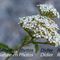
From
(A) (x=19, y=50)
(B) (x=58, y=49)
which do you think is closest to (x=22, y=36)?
(A) (x=19, y=50)

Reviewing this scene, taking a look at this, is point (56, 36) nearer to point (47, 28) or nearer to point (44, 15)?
point (47, 28)

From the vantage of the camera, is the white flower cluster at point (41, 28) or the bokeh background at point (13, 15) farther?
the bokeh background at point (13, 15)

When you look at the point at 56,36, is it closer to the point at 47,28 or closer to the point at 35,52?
the point at 47,28

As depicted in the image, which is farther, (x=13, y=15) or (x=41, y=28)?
(x=13, y=15)

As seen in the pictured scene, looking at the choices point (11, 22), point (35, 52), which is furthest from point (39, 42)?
point (11, 22)

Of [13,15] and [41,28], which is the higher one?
[13,15]

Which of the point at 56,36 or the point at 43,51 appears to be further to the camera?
the point at 43,51

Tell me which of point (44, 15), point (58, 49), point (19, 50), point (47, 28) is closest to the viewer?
point (47, 28)

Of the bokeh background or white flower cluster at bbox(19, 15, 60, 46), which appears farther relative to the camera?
the bokeh background

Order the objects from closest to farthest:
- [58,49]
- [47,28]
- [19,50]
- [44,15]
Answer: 1. [47,28]
2. [44,15]
3. [19,50]
4. [58,49]

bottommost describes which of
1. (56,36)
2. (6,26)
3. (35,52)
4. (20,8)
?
(35,52)

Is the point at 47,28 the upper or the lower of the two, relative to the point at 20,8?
lower
